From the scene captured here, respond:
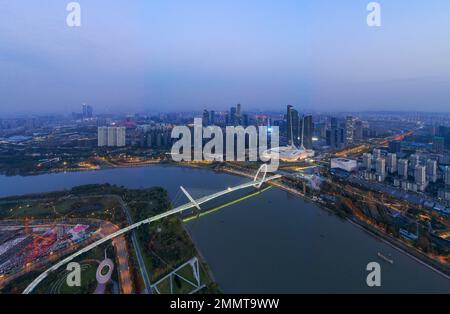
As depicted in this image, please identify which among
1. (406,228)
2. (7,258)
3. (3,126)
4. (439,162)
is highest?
(3,126)

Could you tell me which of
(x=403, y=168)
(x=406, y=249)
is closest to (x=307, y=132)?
(x=403, y=168)

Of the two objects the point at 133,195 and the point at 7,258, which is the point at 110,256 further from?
the point at 133,195

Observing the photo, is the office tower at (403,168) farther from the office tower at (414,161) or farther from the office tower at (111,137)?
the office tower at (111,137)

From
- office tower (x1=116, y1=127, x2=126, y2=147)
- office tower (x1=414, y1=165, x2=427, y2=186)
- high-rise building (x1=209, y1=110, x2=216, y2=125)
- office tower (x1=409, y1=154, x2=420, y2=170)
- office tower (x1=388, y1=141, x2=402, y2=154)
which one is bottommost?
office tower (x1=414, y1=165, x2=427, y2=186)

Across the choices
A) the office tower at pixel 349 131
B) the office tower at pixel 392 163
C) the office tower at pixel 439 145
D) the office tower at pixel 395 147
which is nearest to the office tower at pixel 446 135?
the office tower at pixel 439 145

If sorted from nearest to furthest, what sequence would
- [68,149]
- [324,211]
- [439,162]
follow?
[324,211]
[439,162]
[68,149]

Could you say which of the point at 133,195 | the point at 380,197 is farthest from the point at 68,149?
the point at 380,197

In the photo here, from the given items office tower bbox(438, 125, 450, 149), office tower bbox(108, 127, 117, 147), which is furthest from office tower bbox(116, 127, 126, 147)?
office tower bbox(438, 125, 450, 149)

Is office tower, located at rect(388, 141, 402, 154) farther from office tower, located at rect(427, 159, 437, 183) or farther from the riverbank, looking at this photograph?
the riverbank

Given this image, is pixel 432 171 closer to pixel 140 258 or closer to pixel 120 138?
pixel 140 258
